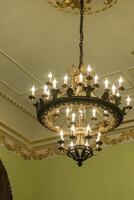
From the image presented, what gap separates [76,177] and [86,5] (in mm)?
3123

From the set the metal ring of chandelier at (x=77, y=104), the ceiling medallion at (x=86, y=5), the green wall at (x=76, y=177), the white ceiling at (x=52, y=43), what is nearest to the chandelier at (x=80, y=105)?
the metal ring of chandelier at (x=77, y=104)

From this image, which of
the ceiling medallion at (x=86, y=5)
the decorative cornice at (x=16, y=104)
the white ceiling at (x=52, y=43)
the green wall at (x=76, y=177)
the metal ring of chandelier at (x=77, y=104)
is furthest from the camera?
the decorative cornice at (x=16, y=104)

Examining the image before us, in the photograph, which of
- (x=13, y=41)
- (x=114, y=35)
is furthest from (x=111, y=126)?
(x=13, y=41)

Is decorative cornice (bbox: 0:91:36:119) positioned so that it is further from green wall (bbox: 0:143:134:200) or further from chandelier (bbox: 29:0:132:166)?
chandelier (bbox: 29:0:132:166)

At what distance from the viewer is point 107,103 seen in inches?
163

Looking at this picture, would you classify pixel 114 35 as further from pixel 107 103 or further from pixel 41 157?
pixel 41 157

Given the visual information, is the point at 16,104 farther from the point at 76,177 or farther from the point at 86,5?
the point at 86,5

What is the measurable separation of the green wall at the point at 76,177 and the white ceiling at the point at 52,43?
1.03m

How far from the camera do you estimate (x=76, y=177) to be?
7.17 meters

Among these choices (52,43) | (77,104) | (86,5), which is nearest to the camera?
(77,104)

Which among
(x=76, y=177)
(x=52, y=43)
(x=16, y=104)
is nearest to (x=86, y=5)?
(x=52, y=43)

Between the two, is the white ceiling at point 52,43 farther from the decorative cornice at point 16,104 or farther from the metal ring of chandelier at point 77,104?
the metal ring of chandelier at point 77,104

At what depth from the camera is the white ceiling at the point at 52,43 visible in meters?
5.13

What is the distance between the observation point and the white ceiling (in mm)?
5129
